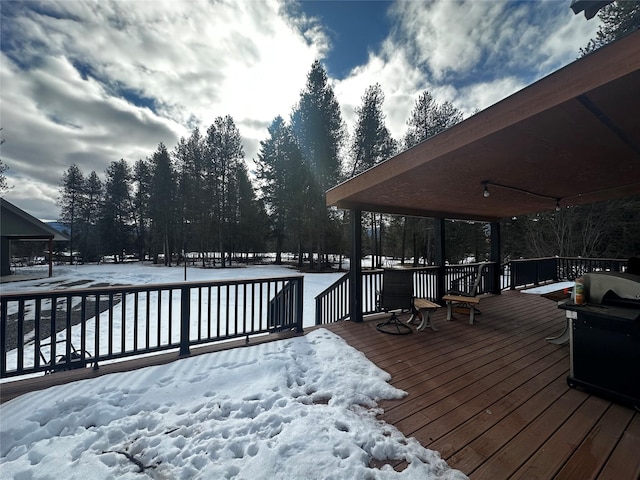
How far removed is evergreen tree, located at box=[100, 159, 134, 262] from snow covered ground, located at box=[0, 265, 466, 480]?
101 feet

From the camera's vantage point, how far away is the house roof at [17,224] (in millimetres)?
12894

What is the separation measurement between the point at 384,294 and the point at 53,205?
3517 cm

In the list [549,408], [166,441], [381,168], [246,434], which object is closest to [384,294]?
[381,168]

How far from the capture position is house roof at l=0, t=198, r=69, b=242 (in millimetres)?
12894

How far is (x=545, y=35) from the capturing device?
5250 mm

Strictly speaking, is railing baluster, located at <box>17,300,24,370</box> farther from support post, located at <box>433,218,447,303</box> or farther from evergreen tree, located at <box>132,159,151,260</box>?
evergreen tree, located at <box>132,159,151,260</box>

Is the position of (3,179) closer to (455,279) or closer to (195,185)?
(195,185)

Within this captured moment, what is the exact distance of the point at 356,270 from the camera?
4.73 metres

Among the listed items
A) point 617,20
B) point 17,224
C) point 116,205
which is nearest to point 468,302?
point 617,20

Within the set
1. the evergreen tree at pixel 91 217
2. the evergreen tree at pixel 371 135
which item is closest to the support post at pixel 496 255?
the evergreen tree at pixel 371 135

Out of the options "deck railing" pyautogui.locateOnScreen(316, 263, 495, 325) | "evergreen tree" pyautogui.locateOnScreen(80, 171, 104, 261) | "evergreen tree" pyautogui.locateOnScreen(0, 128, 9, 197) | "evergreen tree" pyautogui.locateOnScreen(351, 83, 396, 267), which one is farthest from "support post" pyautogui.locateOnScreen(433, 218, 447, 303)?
"evergreen tree" pyautogui.locateOnScreen(80, 171, 104, 261)

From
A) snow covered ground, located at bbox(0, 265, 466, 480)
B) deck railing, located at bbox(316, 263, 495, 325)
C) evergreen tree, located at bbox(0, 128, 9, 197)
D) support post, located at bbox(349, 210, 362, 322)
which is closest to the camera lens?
snow covered ground, located at bbox(0, 265, 466, 480)

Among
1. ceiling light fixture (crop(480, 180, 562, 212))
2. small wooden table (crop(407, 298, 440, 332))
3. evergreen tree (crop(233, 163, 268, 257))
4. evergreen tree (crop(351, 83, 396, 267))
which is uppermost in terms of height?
evergreen tree (crop(351, 83, 396, 267))

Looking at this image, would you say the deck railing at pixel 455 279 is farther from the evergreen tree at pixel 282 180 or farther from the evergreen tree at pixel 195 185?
the evergreen tree at pixel 195 185
